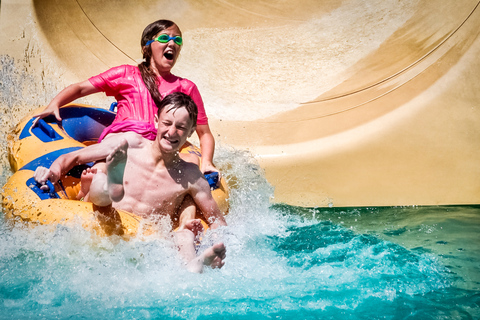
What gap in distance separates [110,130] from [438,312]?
1626mm

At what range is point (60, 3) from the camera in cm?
419

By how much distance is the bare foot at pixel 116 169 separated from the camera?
4.96 ft

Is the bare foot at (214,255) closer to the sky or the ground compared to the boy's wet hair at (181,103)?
closer to the ground

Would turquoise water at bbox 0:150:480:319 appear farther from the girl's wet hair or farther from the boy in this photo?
the girl's wet hair

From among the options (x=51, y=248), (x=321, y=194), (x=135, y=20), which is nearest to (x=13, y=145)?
(x=51, y=248)

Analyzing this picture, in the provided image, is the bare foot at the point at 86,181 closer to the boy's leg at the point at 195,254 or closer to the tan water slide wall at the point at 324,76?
the boy's leg at the point at 195,254

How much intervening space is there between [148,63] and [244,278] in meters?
1.38

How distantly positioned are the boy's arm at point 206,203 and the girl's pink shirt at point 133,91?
48cm

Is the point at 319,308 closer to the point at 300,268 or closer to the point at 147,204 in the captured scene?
the point at 300,268

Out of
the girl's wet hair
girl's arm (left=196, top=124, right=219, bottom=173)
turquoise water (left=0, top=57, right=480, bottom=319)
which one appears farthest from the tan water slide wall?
the girl's wet hair

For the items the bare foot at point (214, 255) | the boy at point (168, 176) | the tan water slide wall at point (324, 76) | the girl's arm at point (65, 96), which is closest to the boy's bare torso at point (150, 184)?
the boy at point (168, 176)

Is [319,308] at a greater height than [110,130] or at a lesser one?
lesser

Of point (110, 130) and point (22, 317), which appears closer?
point (22, 317)

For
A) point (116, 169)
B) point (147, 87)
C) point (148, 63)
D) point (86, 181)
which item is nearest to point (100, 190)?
point (116, 169)
